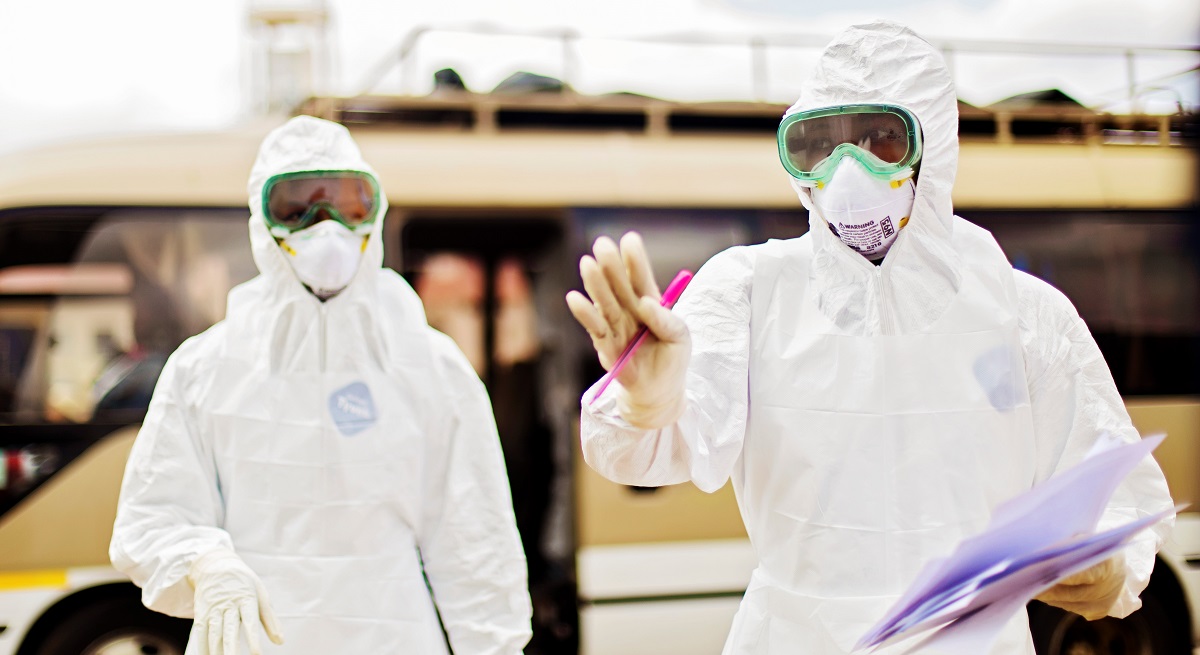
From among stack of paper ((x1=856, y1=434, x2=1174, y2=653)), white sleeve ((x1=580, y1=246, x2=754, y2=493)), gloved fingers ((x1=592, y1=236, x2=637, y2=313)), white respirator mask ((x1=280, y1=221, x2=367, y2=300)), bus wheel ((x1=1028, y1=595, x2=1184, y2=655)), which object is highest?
white respirator mask ((x1=280, y1=221, x2=367, y2=300))

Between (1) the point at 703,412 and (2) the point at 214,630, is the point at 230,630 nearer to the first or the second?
(2) the point at 214,630

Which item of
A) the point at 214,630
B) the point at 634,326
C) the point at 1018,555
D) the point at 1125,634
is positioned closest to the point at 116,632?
the point at 214,630

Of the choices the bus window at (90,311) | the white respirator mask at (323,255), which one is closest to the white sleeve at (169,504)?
the white respirator mask at (323,255)

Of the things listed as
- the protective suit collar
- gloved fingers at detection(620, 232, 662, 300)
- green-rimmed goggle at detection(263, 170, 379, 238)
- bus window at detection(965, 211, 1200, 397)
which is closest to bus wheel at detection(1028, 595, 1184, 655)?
bus window at detection(965, 211, 1200, 397)

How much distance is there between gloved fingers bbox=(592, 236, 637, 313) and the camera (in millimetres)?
1301

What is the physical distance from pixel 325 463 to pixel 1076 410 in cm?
162

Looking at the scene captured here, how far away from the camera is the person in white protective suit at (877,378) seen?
1.79 metres

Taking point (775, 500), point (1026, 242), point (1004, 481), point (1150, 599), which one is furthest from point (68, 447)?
point (1150, 599)

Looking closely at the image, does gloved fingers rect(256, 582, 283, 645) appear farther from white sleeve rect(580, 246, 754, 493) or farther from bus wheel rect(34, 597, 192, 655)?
bus wheel rect(34, 597, 192, 655)

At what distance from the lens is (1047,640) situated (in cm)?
490

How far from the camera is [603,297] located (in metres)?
1.34

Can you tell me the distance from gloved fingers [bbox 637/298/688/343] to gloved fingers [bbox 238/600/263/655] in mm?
1177

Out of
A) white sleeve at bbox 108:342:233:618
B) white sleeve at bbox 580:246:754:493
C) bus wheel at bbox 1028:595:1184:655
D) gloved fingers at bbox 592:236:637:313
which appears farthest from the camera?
bus wheel at bbox 1028:595:1184:655

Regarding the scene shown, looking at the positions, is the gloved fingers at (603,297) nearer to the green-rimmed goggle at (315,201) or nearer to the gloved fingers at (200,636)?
the gloved fingers at (200,636)
